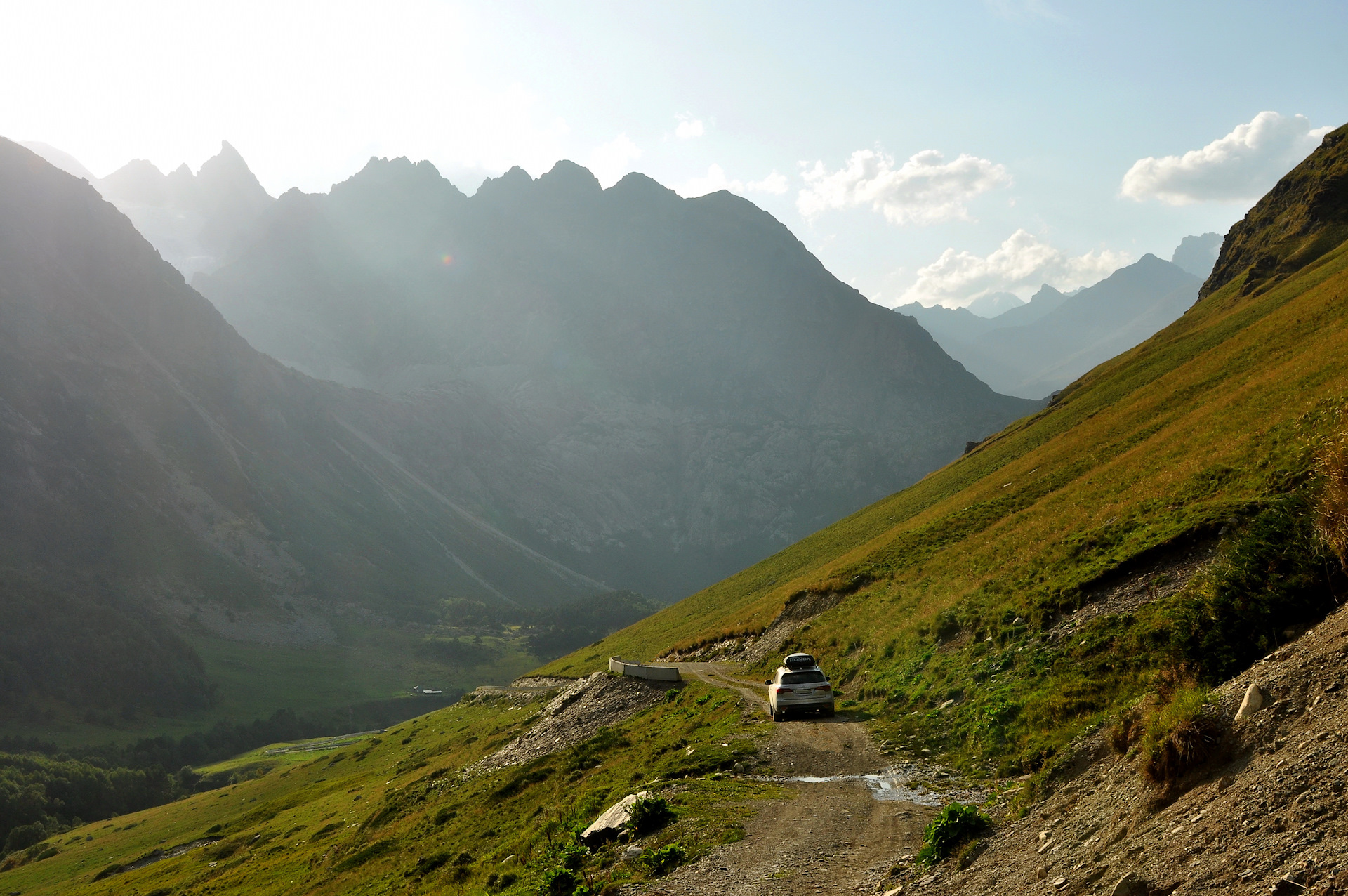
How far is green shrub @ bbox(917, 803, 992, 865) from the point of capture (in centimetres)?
1239

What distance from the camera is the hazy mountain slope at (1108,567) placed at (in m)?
13.2

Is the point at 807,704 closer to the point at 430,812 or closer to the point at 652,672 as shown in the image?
the point at 652,672

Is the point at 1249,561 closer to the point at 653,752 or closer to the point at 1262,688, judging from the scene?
the point at 1262,688

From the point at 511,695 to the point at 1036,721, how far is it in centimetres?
6809

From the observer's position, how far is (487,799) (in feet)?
113

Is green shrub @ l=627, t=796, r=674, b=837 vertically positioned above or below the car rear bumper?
above

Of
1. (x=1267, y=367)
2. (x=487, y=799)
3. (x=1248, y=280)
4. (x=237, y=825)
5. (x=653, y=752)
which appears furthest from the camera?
(x=1248, y=280)

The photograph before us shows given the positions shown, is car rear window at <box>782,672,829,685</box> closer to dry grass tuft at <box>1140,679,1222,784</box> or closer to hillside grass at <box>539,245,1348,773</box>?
hillside grass at <box>539,245,1348,773</box>

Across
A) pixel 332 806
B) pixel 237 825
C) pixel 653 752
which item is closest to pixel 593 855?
pixel 653 752

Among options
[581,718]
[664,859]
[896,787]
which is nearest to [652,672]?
[581,718]

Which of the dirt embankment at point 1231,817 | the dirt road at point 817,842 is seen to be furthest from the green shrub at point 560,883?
the dirt embankment at point 1231,817

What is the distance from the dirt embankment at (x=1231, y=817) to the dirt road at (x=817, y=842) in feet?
5.97

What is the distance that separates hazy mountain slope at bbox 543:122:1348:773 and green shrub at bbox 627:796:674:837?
7510mm

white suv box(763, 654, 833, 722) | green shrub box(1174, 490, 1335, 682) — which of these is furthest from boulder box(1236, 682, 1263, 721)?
→ white suv box(763, 654, 833, 722)
